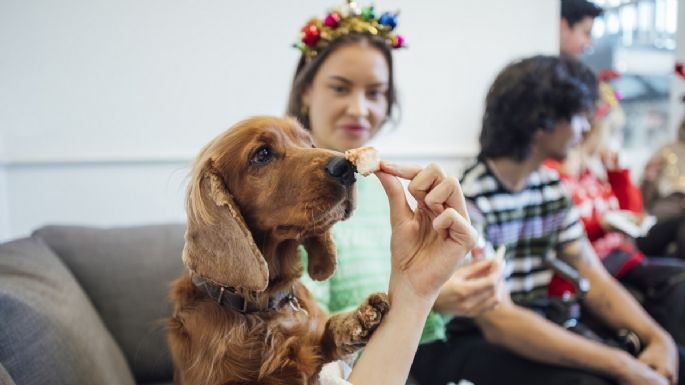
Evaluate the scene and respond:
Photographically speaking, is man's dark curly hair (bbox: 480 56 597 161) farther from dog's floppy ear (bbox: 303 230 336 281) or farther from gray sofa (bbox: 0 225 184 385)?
gray sofa (bbox: 0 225 184 385)

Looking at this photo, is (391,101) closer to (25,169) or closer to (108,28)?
(108,28)

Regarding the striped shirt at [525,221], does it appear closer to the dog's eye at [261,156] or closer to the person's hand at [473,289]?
the person's hand at [473,289]

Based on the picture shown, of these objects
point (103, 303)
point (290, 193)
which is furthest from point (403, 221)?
point (103, 303)

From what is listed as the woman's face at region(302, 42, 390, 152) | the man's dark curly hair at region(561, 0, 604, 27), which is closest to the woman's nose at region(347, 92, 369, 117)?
the woman's face at region(302, 42, 390, 152)

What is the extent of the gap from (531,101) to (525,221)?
0.42 meters

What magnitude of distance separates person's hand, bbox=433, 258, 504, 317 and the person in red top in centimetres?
66

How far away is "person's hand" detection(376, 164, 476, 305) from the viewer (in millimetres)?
890

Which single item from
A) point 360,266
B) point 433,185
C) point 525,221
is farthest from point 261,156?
point 525,221

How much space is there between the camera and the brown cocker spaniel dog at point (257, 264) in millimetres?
830

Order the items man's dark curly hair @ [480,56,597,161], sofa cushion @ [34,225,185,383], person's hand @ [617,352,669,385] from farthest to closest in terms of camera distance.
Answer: man's dark curly hair @ [480,56,597,161], sofa cushion @ [34,225,185,383], person's hand @ [617,352,669,385]

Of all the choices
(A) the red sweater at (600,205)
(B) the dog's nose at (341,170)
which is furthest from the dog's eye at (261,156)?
(A) the red sweater at (600,205)

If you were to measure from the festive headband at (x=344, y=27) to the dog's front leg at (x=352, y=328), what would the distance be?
0.88 metres

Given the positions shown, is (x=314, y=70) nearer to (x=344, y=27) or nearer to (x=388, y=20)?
(x=344, y=27)

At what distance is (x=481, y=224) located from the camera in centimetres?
158
